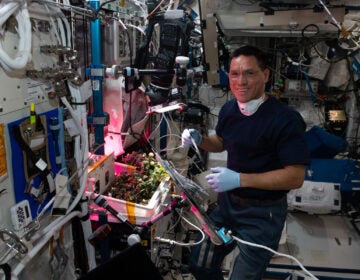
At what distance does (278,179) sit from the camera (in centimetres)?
183

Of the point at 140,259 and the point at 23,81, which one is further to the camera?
the point at 23,81

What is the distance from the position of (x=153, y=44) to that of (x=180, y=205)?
2.07 m

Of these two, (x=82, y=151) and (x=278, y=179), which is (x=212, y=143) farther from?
(x=82, y=151)

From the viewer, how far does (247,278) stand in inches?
79.3

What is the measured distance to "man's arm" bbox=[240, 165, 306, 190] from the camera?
6.00 feet

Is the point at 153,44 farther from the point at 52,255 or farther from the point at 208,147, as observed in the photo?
the point at 52,255

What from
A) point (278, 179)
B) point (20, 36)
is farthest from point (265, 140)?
point (20, 36)

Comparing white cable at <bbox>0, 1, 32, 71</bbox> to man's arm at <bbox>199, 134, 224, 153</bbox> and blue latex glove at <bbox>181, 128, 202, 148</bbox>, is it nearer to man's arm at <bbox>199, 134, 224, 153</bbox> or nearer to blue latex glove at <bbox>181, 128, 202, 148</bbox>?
blue latex glove at <bbox>181, 128, 202, 148</bbox>

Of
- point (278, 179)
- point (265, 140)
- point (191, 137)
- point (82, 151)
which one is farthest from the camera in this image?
point (191, 137)

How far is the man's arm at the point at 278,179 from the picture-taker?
183 cm

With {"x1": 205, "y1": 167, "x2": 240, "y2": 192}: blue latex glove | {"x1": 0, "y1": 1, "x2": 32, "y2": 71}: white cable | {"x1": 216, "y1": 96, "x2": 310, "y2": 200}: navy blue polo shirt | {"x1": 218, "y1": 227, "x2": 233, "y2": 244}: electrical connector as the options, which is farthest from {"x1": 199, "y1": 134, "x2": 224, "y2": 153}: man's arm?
{"x1": 0, "y1": 1, "x2": 32, "y2": 71}: white cable

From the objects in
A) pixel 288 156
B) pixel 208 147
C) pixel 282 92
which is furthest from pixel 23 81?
pixel 282 92

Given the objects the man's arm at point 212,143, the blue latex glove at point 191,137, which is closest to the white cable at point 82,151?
the blue latex glove at point 191,137

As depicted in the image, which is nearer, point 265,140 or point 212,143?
point 265,140
